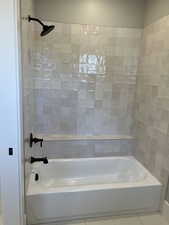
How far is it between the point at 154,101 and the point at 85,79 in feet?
3.33

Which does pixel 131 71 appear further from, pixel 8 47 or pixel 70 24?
pixel 8 47

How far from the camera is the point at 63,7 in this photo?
8.20ft

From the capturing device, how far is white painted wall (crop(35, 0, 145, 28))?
2.48 metres

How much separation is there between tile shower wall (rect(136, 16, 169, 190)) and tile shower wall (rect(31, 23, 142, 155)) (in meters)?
0.22

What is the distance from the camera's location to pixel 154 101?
2.32 m

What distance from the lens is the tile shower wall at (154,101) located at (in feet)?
6.97

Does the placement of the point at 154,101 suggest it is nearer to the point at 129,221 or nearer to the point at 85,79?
the point at 85,79

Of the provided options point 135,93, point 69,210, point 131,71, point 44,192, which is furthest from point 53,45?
point 69,210

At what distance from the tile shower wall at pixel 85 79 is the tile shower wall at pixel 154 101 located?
218mm

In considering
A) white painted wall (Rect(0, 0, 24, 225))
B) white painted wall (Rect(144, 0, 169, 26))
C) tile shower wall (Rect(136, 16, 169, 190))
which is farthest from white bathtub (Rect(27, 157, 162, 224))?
white painted wall (Rect(144, 0, 169, 26))

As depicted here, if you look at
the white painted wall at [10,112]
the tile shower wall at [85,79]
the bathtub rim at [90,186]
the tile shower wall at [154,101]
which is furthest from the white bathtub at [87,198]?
the tile shower wall at [85,79]

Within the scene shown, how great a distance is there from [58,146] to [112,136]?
2.77 feet

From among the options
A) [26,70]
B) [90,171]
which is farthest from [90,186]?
[26,70]

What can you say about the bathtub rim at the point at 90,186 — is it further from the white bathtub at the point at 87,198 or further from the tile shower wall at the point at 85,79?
the tile shower wall at the point at 85,79
